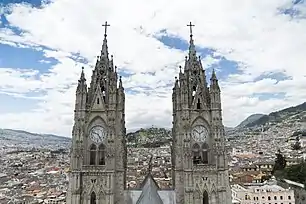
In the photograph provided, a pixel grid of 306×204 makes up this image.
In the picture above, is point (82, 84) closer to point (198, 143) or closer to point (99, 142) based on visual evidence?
point (99, 142)

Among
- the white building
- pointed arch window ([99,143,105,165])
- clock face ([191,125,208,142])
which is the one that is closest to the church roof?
pointed arch window ([99,143,105,165])

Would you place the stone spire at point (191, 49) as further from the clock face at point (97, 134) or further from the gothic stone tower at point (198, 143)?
the clock face at point (97, 134)

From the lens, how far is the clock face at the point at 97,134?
124 feet

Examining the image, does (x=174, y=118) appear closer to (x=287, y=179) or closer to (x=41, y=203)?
(x=287, y=179)

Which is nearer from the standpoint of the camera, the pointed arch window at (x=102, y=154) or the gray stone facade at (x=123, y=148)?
the gray stone facade at (x=123, y=148)

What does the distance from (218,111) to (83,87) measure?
13780 mm

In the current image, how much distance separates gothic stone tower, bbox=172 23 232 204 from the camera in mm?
36625

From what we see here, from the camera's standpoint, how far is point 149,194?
37094 mm

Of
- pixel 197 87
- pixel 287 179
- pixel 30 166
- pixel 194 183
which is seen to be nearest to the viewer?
pixel 194 183

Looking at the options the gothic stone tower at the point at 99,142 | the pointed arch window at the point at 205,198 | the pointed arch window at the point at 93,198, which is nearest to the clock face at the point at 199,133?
the pointed arch window at the point at 205,198

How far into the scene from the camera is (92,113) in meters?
38.0

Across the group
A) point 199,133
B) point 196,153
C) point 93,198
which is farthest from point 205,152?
point 93,198

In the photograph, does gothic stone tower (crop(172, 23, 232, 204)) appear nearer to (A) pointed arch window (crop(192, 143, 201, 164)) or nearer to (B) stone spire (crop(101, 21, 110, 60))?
(A) pointed arch window (crop(192, 143, 201, 164))

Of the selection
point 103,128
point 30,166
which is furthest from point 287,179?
point 30,166
